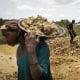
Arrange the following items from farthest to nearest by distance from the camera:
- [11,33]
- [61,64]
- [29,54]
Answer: [61,64]
[11,33]
[29,54]

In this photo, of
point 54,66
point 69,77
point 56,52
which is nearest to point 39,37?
point 69,77

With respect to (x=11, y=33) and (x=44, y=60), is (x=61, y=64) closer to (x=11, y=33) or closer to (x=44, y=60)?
(x=11, y=33)

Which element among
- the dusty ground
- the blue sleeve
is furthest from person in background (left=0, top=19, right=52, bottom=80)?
the dusty ground

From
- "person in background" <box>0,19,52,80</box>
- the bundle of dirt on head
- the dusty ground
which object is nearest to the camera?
"person in background" <box>0,19,52,80</box>

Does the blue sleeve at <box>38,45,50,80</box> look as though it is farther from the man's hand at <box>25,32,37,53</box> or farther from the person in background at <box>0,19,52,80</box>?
the man's hand at <box>25,32,37,53</box>

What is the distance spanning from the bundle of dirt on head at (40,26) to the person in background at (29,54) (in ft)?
0.29

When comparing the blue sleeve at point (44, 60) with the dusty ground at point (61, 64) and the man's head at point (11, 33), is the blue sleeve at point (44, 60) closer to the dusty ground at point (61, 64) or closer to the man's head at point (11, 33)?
the man's head at point (11, 33)

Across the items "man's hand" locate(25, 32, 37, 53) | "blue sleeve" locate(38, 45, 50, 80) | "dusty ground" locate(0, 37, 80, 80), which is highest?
"man's hand" locate(25, 32, 37, 53)

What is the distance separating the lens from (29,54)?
3359mm

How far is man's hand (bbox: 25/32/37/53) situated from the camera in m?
3.37

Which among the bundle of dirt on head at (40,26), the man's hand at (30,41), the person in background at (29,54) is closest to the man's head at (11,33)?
the person in background at (29,54)

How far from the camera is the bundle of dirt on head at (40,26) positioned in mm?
3631

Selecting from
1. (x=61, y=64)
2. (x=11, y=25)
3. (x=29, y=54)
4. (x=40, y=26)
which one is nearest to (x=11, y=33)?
(x=11, y=25)

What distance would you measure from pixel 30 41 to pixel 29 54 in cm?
13
